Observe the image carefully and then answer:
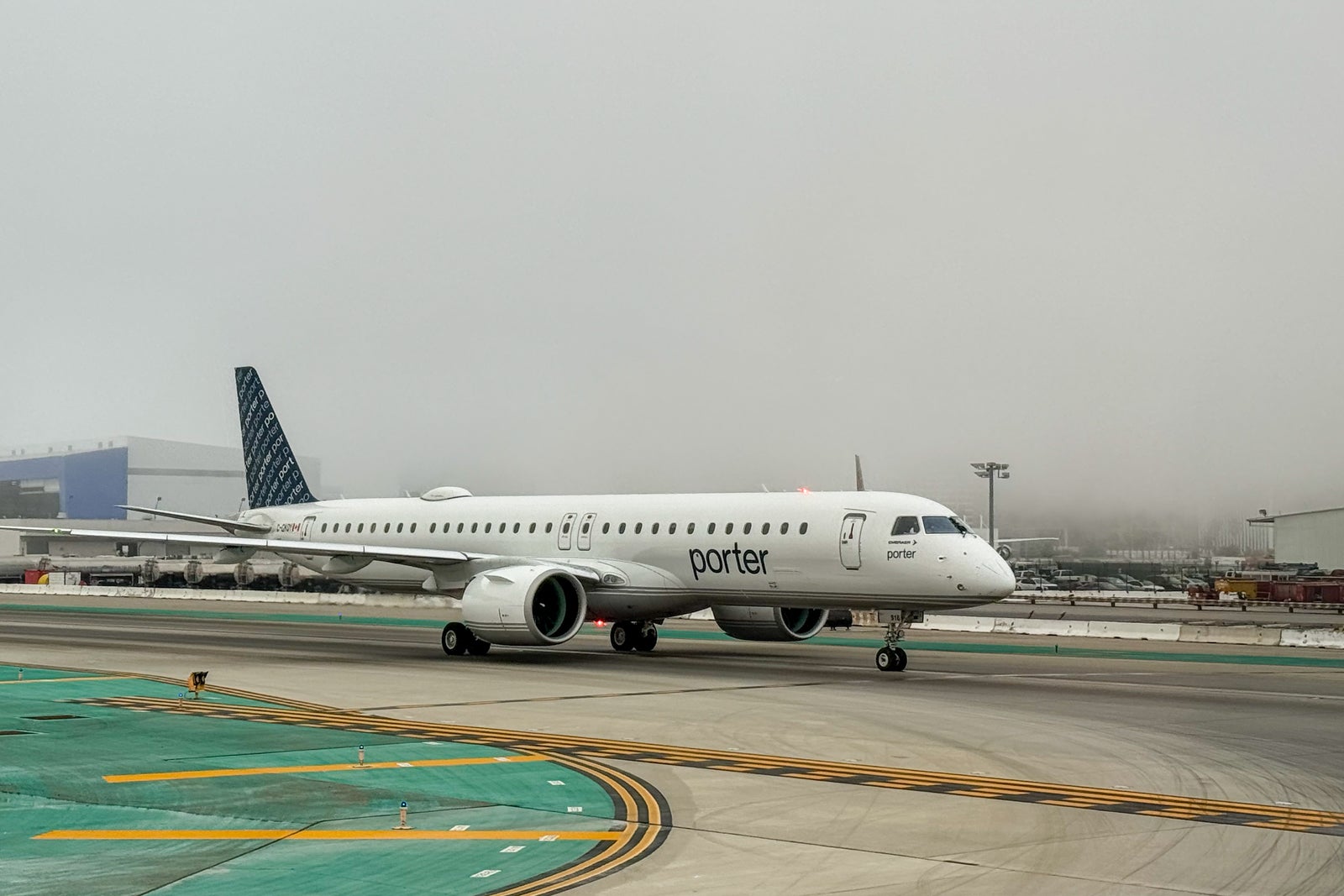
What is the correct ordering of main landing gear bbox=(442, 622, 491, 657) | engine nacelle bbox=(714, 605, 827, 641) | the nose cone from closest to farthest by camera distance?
the nose cone, main landing gear bbox=(442, 622, 491, 657), engine nacelle bbox=(714, 605, 827, 641)

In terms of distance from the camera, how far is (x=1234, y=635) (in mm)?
39812

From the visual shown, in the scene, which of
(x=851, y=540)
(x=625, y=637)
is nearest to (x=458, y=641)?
(x=625, y=637)

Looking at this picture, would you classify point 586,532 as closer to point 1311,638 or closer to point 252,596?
point 1311,638

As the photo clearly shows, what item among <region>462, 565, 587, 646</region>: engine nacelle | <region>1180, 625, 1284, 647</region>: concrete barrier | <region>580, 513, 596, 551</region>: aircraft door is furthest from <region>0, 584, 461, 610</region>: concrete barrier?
<region>1180, 625, 1284, 647</region>: concrete barrier

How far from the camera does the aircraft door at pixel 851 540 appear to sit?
3042 centimetres

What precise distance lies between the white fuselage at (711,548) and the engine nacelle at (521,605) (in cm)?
137

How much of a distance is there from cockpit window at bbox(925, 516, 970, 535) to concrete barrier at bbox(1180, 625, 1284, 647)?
45.3 feet

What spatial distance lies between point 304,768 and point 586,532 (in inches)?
809

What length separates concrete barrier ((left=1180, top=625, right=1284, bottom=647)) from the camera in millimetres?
39500

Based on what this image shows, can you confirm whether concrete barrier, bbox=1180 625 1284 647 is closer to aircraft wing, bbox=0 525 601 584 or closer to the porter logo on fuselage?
the porter logo on fuselage

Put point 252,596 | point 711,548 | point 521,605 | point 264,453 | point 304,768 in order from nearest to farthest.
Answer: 1. point 304,768
2. point 521,605
3. point 711,548
4. point 264,453
5. point 252,596

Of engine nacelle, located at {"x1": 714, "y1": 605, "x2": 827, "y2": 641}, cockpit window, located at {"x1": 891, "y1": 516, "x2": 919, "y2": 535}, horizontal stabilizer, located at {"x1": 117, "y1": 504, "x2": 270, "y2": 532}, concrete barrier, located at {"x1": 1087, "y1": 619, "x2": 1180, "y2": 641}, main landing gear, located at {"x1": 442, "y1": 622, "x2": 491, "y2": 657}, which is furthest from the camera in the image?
concrete barrier, located at {"x1": 1087, "y1": 619, "x2": 1180, "y2": 641}

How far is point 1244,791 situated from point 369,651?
2496cm

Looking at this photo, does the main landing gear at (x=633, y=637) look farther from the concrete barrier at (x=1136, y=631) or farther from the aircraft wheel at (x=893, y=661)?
the concrete barrier at (x=1136, y=631)
